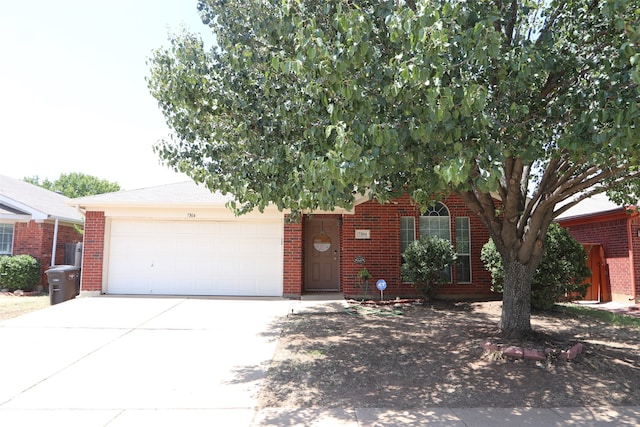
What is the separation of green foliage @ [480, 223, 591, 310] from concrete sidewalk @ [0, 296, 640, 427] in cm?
536

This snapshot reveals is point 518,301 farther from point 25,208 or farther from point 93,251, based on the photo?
point 25,208

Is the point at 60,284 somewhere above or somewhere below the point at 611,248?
below

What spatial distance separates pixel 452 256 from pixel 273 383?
6.75m

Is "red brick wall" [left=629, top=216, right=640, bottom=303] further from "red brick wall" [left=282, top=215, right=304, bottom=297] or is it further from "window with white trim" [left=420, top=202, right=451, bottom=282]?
"red brick wall" [left=282, top=215, right=304, bottom=297]

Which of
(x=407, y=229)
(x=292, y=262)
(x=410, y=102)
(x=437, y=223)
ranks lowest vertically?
(x=292, y=262)

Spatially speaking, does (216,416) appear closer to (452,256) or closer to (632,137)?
(632,137)

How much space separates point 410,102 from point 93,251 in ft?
Answer: 35.3

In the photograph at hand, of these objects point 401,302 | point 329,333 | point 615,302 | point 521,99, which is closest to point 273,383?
point 329,333

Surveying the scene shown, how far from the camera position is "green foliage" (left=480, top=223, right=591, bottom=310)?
9516 mm

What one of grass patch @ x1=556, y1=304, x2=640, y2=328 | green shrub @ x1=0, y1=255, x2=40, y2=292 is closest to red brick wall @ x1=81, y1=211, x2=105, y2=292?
green shrub @ x1=0, y1=255, x2=40, y2=292

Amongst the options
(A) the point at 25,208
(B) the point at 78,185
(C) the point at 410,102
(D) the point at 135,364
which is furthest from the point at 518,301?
(B) the point at 78,185

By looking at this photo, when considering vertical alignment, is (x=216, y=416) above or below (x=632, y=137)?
below

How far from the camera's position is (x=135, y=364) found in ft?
19.6

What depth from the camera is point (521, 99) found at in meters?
5.60
